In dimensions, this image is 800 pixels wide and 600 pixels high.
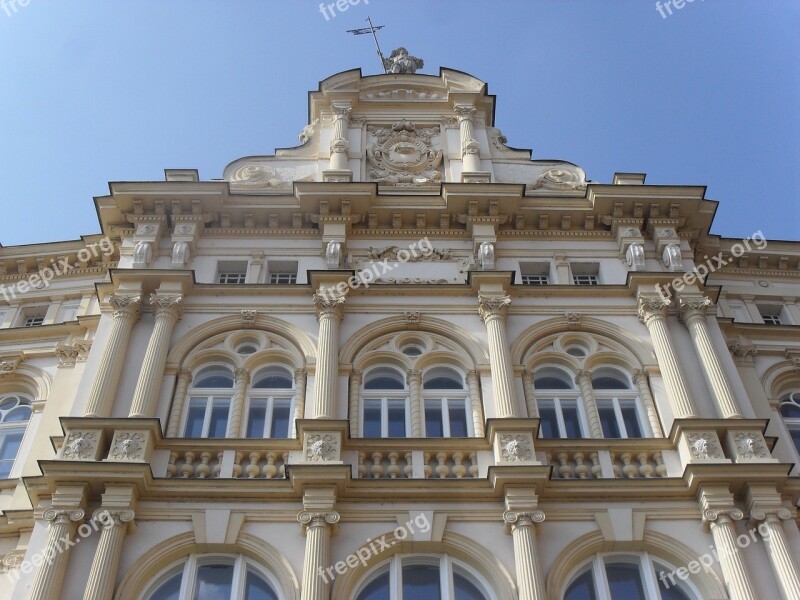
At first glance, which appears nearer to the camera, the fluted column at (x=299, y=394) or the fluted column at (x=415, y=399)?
the fluted column at (x=415, y=399)

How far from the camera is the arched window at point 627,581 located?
1742 centimetres

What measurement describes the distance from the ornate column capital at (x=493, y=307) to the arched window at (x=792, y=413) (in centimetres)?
683

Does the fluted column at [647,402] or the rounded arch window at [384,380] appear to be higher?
the rounded arch window at [384,380]

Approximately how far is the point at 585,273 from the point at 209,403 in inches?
380

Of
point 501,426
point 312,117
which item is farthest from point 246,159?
point 501,426

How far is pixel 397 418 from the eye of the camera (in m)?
20.6

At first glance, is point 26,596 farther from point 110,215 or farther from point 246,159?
point 246,159

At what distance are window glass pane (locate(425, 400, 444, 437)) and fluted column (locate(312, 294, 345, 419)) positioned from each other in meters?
1.99

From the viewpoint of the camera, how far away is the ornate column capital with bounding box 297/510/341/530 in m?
17.8

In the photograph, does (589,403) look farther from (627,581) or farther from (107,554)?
(107,554)

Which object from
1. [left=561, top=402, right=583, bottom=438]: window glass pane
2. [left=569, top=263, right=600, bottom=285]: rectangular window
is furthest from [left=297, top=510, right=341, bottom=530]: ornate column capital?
[left=569, top=263, right=600, bottom=285]: rectangular window

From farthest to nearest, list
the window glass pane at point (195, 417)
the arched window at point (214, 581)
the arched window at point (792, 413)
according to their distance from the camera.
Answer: the arched window at point (792, 413) < the window glass pane at point (195, 417) < the arched window at point (214, 581)

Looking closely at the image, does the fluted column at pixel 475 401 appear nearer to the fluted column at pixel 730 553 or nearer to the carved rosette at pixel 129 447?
the fluted column at pixel 730 553

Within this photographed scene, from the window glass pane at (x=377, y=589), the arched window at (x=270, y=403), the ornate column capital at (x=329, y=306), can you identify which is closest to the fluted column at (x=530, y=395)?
the ornate column capital at (x=329, y=306)
